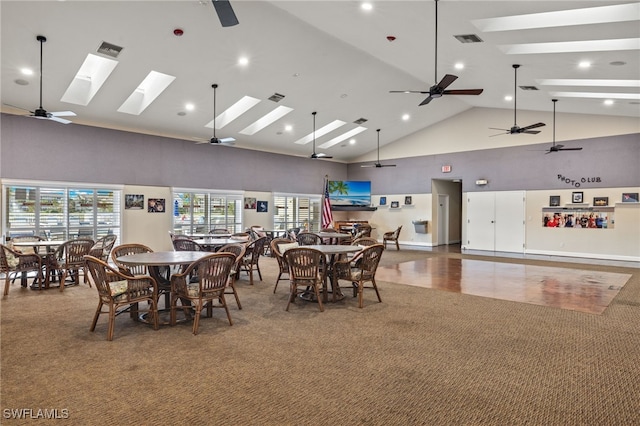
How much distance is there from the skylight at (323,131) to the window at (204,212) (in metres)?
2.90

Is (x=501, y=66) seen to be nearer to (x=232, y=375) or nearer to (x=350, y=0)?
(x=350, y=0)

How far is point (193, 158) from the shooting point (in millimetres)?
11391

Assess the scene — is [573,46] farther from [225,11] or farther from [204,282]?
[204,282]

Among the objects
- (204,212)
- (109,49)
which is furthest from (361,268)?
(204,212)

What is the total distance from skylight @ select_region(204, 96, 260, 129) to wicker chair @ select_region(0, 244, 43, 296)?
18.0 ft

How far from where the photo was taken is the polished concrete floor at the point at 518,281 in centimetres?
596

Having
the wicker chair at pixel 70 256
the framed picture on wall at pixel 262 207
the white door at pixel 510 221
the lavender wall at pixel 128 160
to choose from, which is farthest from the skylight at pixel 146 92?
the white door at pixel 510 221

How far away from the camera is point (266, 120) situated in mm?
11195

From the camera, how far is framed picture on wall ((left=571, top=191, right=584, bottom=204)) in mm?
10727

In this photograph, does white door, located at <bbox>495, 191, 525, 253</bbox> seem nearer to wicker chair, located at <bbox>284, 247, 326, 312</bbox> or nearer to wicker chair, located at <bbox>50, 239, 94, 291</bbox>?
wicker chair, located at <bbox>284, 247, 326, 312</bbox>

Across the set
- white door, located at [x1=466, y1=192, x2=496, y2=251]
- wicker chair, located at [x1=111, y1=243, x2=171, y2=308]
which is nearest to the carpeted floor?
wicker chair, located at [x1=111, y1=243, x2=171, y2=308]

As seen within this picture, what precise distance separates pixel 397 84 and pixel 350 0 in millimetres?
4756

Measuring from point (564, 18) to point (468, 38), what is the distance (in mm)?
1394

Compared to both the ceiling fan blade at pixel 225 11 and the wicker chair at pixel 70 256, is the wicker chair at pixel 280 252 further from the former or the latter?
the ceiling fan blade at pixel 225 11
